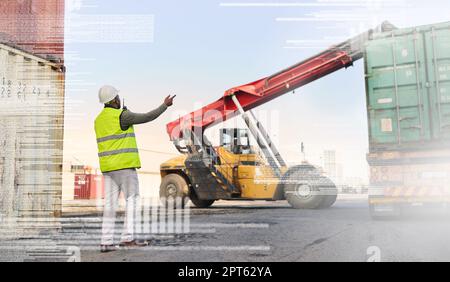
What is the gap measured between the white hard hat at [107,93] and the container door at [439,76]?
198 inches

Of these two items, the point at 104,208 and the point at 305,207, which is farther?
the point at 305,207

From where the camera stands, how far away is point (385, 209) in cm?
636

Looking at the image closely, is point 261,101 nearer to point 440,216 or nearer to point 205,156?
point 205,156

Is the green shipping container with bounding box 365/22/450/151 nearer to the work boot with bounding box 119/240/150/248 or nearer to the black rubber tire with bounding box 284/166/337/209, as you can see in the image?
the black rubber tire with bounding box 284/166/337/209

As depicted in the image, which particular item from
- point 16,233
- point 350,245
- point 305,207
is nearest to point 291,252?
point 350,245

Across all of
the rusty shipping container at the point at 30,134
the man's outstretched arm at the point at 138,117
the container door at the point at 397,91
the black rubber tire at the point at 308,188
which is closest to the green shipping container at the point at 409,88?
the container door at the point at 397,91

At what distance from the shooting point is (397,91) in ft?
23.6

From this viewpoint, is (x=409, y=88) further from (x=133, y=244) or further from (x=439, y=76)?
(x=133, y=244)

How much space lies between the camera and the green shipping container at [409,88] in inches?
271

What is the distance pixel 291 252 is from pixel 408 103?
4.28 meters

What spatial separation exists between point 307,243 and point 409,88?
12.8 feet

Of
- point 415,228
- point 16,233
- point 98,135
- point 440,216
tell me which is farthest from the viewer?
point 440,216

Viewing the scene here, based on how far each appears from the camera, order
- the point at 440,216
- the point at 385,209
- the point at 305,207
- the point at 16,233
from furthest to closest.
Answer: the point at 305,207 < the point at 440,216 < the point at 385,209 < the point at 16,233

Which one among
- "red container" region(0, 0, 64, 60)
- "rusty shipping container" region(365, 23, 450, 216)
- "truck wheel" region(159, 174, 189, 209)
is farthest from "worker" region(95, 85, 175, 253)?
"truck wheel" region(159, 174, 189, 209)
